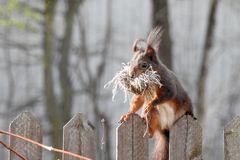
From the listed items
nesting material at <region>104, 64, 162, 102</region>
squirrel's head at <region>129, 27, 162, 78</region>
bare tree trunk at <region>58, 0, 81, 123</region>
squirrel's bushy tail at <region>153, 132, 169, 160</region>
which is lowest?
squirrel's bushy tail at <region>153, 132, 169, 160</region>

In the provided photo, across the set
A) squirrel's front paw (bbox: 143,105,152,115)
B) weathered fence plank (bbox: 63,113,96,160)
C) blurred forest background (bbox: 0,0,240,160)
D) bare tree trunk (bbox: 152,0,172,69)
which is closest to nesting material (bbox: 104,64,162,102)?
squirrel's front paw (bbox: 143,105,152,115)

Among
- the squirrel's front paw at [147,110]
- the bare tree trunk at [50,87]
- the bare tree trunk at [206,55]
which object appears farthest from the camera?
the bare tree trunk at [50,87]

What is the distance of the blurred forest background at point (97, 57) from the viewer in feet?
40.4

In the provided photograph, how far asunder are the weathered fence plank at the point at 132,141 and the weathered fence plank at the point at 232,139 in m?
0.38

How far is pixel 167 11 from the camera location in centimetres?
1173

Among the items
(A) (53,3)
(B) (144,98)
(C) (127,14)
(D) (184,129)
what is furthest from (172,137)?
(C) (127,14)

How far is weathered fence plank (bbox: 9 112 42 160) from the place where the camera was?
410 cm

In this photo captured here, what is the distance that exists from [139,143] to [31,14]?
790 centimetres

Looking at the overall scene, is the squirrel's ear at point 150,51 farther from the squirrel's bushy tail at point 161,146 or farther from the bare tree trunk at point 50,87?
the bare tree trunk at point 50,87

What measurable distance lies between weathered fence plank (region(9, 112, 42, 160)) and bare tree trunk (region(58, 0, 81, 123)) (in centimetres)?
834

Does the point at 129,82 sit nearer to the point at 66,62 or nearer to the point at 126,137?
the point at 126,137

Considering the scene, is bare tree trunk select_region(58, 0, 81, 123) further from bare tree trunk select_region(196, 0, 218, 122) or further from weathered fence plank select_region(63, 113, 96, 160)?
weathered fence plank select_region(63, 113, 96, 160)

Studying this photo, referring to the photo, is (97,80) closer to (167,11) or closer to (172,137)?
(167,11)

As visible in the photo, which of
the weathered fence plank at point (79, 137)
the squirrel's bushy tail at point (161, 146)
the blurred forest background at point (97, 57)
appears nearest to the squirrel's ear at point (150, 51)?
the squirrel's bushy tail at point (161, 146)
